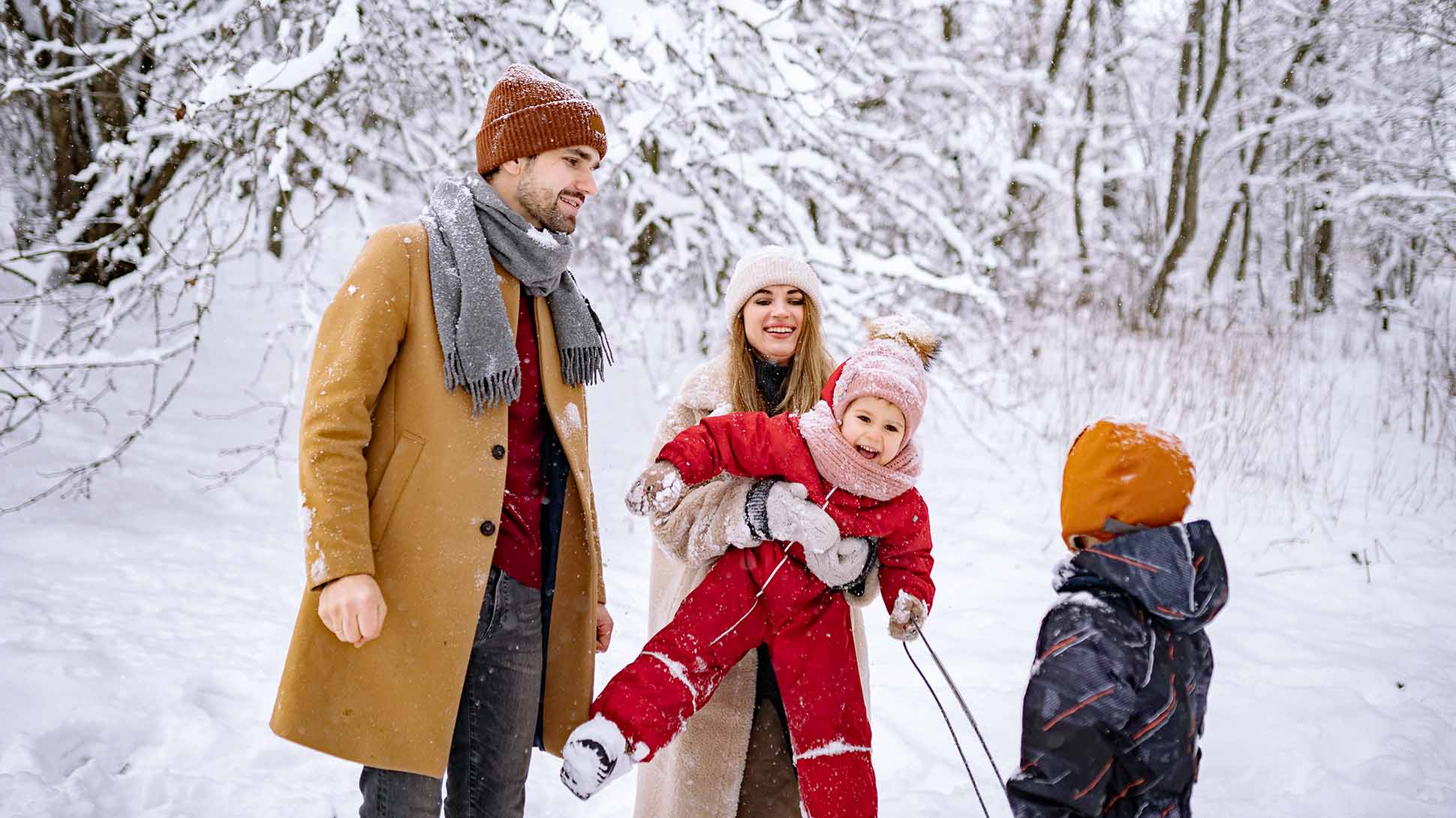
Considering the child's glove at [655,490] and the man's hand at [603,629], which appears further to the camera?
the man's hand at [603,629]

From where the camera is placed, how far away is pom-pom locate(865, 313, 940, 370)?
224cm

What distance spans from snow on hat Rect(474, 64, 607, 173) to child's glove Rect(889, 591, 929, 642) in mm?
1288

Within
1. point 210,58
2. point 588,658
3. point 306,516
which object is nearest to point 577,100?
point 306,516

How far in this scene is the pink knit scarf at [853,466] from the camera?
2059 millimetres

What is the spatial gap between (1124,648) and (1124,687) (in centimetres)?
7

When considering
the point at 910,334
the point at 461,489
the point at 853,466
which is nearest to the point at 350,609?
the point at 461,489

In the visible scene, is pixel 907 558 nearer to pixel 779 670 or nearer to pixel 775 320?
pixel 779 670

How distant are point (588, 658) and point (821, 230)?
507cm

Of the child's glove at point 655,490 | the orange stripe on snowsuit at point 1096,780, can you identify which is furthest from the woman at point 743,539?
the orange stripe on snowsuit at point 1096,780

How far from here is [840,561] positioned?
2.04m

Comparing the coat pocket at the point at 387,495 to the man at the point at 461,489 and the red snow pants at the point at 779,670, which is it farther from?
the red snow pants at the point at 779,670

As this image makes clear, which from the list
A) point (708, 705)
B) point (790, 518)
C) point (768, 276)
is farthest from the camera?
point (768, 276)

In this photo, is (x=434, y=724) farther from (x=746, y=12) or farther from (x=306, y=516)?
(x=746, y=12)

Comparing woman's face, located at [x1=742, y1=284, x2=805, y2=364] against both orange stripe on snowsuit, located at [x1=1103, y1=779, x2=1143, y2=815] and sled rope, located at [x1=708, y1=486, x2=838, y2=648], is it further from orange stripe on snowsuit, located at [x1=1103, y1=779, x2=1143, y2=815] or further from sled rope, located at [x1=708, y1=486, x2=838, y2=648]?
orange stripe on snowsuit, located at [x1=1103, y1=779, x2=1143, y2=815]
